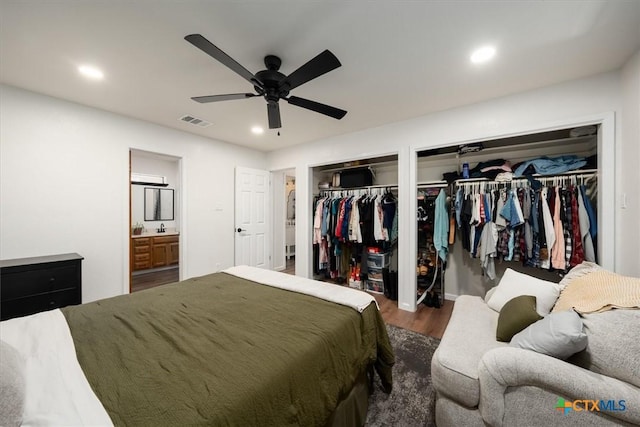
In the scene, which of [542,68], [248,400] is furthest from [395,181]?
[248,400]

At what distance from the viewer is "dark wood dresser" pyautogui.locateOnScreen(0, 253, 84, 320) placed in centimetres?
204

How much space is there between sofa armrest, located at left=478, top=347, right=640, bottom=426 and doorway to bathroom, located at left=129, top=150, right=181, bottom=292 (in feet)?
15.6

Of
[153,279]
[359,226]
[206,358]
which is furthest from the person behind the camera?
[153,279]

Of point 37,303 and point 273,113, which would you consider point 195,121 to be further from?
point 37,303

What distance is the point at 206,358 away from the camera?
1.01m

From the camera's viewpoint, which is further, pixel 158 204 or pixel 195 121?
pixel 158 204

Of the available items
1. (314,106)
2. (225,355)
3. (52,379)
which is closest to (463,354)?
(225,355)

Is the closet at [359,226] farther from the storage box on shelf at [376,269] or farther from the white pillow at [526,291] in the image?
the white pillow at [526,291]

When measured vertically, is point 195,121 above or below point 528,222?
above

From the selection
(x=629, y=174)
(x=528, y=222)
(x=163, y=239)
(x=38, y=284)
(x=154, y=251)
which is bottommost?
(x=154, y=251)

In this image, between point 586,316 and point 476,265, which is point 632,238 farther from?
point 476,265

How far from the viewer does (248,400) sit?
2.69 feet

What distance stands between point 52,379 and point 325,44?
220cm

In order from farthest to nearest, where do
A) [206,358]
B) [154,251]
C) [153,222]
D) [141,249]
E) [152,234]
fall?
[153,222]
[152,234]
[154,251]
[141,249]
[206,358]
